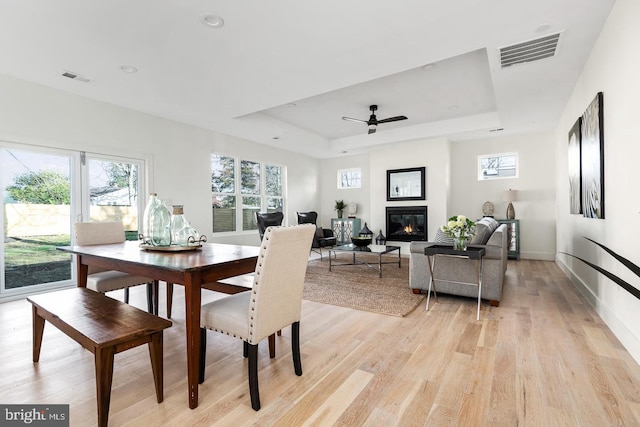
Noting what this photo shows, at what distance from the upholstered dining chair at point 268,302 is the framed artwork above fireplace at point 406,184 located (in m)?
5.50

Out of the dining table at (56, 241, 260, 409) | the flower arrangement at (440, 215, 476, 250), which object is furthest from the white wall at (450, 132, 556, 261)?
the dining table at (56, 241, 260, 409)

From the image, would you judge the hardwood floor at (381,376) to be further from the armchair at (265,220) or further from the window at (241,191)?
the window at (241,191)

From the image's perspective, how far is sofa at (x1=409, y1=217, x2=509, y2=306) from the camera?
3.14 metres

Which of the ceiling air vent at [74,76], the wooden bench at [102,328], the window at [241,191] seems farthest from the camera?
the window at [241,191]

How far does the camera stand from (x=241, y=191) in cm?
651

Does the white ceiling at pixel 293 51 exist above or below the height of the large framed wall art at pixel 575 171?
above

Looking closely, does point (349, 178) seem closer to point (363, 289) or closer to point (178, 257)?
point (363, 289)

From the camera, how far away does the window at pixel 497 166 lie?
629 centimetres

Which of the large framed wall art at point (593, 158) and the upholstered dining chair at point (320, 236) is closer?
the large framed wall art at point (593, 158)

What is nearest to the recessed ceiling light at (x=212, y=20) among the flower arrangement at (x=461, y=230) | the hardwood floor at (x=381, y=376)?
the hardwood floor at (x=381, y=376)

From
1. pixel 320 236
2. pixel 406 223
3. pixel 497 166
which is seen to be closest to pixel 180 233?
pixel 320 236

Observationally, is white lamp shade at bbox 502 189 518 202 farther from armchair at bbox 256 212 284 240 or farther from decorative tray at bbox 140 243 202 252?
decorative tray at bbox 140 243 202 252

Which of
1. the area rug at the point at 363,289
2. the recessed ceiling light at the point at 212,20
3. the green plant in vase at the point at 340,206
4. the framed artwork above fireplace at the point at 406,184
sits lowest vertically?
the area rug at the point at 363,289

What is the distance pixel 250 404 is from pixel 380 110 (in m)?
4.82
